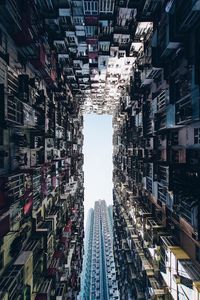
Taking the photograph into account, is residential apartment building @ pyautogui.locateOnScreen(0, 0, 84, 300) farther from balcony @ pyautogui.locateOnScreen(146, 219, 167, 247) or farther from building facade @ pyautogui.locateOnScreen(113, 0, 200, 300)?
balcony @ pyautogui.locateOnScreen(146, 219, 167, 247)

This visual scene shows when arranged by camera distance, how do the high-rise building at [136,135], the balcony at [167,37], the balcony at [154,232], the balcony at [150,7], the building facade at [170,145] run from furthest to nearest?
the balcony at [154,232] → the balcony at [150,7] → the balcony at [167,37] → the high-rise building at [136,135] → the building facade at [170,145]

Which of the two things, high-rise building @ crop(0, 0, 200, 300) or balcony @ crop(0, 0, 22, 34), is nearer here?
balcony @ crop(0, 0, 22, 34)

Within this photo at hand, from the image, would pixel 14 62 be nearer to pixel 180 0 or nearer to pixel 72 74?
pixel 180 0

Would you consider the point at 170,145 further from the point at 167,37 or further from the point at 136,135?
the point at 136,135

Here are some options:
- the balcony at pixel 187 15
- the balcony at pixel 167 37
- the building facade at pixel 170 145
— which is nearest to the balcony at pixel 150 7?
the building facade at pixel 170 145

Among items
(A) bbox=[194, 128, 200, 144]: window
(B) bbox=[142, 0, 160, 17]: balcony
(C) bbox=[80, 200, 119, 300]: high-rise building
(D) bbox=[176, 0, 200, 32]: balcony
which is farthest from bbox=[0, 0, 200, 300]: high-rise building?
(C) bbox=[80, 200, 119, 300]: high-rise building

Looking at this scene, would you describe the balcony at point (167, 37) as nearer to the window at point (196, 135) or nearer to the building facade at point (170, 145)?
the building facade at point (170, 145)

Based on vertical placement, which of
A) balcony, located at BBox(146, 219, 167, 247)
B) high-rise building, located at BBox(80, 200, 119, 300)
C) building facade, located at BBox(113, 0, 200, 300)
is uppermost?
building facade, located at BBox(113, 0, 200, 300)

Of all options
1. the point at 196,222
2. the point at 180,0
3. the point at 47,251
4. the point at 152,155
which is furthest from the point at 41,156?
the point at 180,0

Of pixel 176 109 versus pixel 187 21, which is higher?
pixel 187 21

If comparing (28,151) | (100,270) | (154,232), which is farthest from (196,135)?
(100,270)

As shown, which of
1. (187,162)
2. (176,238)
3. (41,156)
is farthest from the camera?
(41,156)
